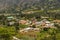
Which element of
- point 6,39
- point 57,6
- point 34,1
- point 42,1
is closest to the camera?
point 6,39

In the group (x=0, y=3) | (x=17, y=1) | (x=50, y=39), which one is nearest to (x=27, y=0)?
(x=17, y=1)

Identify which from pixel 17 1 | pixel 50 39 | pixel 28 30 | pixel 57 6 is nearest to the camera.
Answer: pixel 50 39

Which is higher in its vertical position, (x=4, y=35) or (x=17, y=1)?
(x=4, y=35)

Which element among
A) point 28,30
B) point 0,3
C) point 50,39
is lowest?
point 0,3

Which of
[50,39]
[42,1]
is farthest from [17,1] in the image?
[50,39]

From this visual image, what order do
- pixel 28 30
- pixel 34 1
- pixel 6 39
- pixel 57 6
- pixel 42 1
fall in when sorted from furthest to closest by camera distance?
1. pixel 34 1
2. pixel 42 1
3. pixel 57 6
4. pixel 28 30
5. pixel 6 39

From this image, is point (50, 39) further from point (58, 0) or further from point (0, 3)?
point (0, 3)

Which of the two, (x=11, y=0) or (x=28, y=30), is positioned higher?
(x=28, y=30)

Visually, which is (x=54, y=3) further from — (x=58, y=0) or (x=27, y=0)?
(x=27, y=0)

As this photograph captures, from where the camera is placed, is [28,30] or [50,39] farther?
[28,30]
